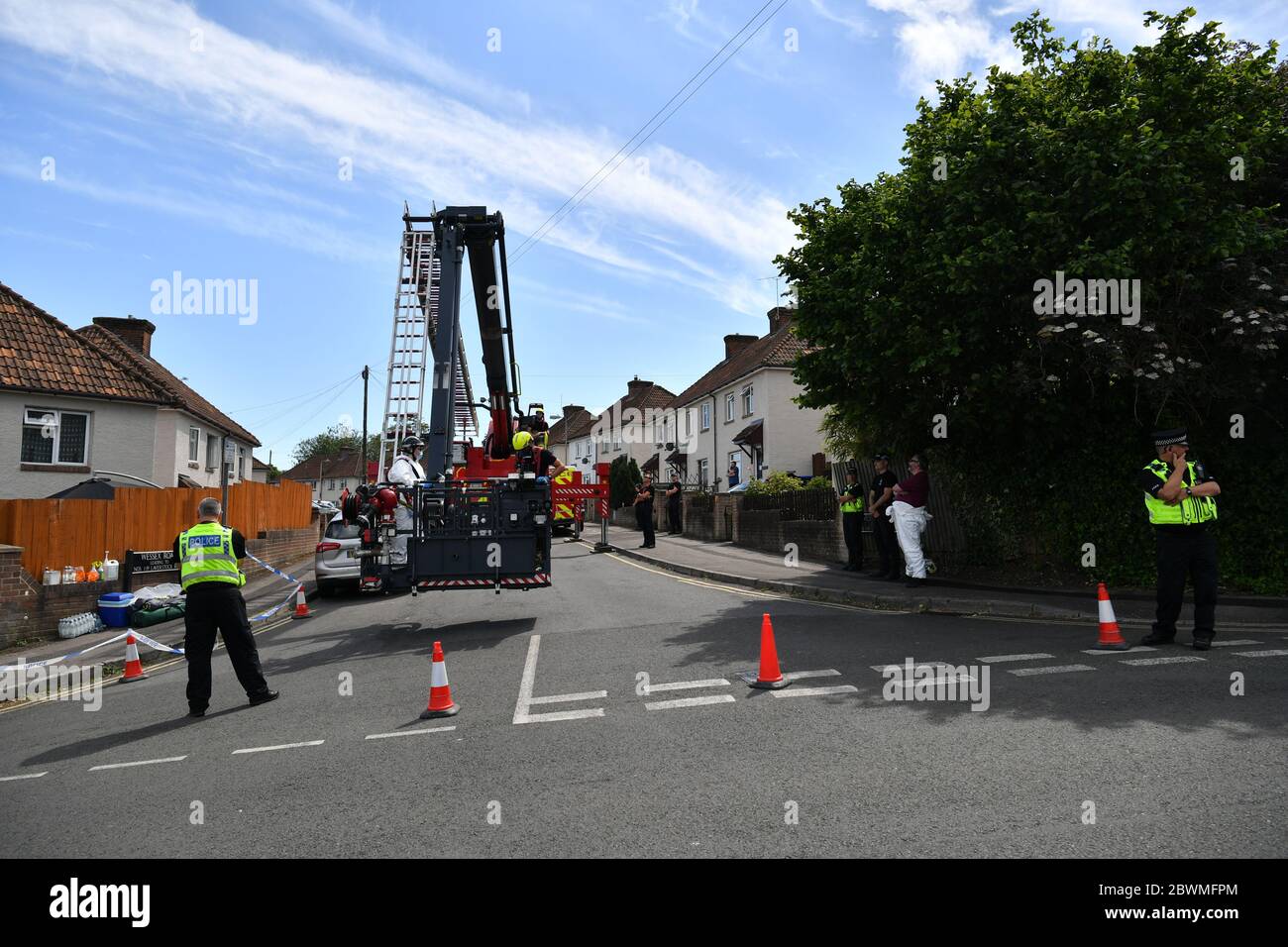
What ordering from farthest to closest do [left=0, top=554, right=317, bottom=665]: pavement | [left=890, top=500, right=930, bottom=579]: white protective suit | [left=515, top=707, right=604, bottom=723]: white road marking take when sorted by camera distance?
[left=890, top=500, right=930, bottom=579]: white protective suit
[left=0, top=554, right=317, bottom=665]: pavement
[left=515, top=707, right=604, bottom=723]: white road marking

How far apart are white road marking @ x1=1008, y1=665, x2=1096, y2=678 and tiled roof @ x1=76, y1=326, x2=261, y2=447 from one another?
21.7 meters

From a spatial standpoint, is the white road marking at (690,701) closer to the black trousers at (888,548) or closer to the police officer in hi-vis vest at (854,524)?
the black trousers at (888,548)

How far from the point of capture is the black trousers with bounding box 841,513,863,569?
45.9 feet

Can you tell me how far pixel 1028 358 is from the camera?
984 cm

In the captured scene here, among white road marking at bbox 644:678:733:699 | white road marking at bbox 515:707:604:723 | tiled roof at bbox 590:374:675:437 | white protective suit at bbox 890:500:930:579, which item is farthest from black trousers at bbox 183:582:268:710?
tiled roof at bbox 590:374:675:437

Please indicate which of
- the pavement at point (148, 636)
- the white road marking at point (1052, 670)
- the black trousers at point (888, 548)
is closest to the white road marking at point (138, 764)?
the pavement at point (148, 636)

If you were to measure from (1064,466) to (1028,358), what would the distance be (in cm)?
216

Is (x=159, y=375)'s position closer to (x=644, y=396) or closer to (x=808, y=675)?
(x=808, y=675)

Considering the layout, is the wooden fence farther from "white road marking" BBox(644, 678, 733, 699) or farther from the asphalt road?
"white road marking" BBox(644, 678, 733, 699)

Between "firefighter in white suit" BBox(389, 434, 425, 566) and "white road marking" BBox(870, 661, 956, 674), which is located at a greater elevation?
"firefighter in white suit" BBox(389, 434, 425, 566)
